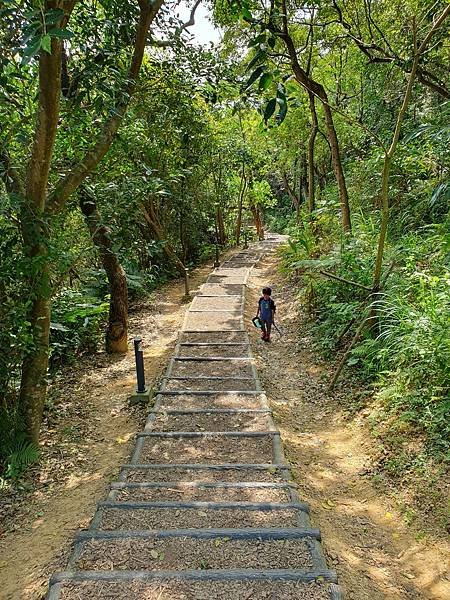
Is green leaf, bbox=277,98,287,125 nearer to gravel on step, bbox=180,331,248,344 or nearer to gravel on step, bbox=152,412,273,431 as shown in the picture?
gravel on step, bbox=152,412,273,431

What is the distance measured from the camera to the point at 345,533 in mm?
3836

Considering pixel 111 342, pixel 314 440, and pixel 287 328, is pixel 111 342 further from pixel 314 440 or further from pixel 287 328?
pixel 314 440

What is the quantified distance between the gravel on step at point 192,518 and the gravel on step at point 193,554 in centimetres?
25

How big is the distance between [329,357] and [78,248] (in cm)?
446

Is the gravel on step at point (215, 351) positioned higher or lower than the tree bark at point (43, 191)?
lower

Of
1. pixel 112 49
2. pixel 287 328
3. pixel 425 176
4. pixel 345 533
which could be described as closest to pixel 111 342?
pixel 287 328

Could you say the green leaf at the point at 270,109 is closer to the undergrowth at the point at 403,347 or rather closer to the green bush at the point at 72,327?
the undergrowth at the point at 403,347

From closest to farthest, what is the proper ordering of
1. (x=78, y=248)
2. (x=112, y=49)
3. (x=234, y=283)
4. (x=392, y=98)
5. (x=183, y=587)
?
(x=183, y=587)
(x=112, y=49)
(x=78, y=248)
(x=392, y=98)
(x=234, y=283)

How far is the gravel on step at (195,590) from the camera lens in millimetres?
2467

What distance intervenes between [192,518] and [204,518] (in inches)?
3.8

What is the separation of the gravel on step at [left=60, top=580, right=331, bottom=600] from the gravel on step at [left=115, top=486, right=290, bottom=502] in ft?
3.55

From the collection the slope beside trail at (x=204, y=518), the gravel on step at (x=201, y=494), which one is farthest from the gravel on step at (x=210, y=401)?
the gravel on step at (x=201, y=494)

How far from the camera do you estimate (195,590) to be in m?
2.52

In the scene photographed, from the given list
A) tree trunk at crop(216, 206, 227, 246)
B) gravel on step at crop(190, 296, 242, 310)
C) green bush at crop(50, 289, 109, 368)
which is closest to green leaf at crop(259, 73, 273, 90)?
green bush at crop(50, 289, 109, 368)
